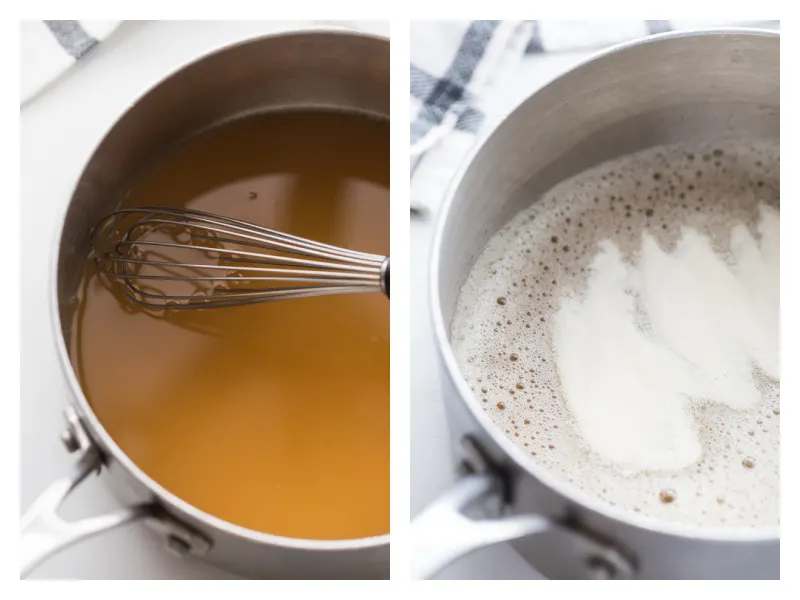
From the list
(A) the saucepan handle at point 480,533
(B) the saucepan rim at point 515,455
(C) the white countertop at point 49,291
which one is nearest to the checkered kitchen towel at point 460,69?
(C) the white countertop at point 49,291

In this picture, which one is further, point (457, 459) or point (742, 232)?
point (742, 232)

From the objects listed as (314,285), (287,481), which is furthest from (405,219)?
(287,481)

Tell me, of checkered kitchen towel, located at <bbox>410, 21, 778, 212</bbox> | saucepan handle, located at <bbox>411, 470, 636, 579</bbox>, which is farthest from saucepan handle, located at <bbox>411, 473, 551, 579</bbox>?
checkered kitchen towel, located at <bbox>410, 21, 778, 212</bbox>

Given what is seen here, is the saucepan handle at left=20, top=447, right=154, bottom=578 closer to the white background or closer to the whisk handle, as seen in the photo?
the white background

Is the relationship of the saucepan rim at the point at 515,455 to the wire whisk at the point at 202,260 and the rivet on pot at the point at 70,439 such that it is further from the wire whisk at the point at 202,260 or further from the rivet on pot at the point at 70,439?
the rivet on pot at the point at 70,439

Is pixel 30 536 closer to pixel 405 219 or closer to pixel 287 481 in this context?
pixel 287 481

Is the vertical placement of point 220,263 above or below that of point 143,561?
above

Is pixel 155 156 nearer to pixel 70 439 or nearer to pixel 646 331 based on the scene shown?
pixel 70 439
